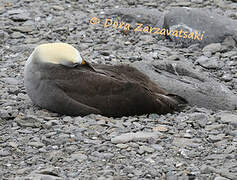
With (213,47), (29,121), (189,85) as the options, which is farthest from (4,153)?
(213,47)

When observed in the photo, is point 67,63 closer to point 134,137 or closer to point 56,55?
point 56,55

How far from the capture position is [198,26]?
990cm

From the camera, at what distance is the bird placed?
634cm

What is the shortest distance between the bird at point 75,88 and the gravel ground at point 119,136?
0.43 ft

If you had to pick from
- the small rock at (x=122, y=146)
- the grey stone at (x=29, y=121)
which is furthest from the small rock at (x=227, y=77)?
the grey stone at (x=29, y=121)

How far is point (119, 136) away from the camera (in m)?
5.75

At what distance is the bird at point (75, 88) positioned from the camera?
6344 mm

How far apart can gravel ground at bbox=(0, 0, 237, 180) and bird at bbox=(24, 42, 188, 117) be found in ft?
0.43

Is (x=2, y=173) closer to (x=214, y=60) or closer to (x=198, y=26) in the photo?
(x=214, y=60)

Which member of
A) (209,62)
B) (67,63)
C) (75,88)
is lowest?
(209,62)

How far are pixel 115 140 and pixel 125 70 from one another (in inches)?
70.8

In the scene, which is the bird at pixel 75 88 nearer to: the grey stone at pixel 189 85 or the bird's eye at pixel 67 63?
the bird's eye at pixel 67 63

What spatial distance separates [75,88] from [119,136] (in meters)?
1.02

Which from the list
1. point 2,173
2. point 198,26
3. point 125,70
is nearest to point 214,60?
point 198,26
